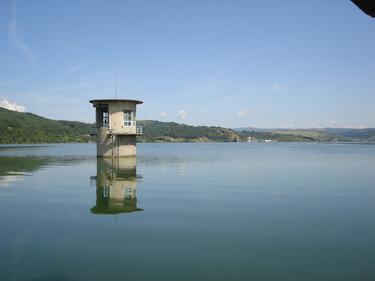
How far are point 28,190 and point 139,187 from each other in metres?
5.19

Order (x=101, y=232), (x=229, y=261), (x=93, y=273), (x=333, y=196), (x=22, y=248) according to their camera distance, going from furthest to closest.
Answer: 1. (x=333, y=196)
2. (x=101, y=232)
3. (x=22, y=248)
4. (x=229, y=261)
5. (x=93, y=273)

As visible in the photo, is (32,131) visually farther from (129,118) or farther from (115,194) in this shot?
(115,194)

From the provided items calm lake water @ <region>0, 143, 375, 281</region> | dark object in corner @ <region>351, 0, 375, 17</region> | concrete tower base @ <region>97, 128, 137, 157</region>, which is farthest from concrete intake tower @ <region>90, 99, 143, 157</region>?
dark object in corner @ <region>351, 0, 375, 17</region>

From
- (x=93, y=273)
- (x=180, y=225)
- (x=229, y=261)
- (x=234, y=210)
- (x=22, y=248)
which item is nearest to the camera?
(x=93, y=273)

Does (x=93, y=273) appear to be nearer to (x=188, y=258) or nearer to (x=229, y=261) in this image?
(x=188, y=258)

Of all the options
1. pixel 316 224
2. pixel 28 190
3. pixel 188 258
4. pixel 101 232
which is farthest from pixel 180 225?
pixel 28 190

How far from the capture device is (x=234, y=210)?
1348 cm

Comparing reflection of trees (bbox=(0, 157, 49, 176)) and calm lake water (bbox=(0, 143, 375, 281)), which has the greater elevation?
reflection of trees (bbox=(0, 157, 49, 176))

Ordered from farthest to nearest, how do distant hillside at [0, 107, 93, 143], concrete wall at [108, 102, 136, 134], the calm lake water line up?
1. distant hillside at [0, 107, 93, 143]
2. concrete wall at [108, 102, 136, 134]
3. the calm lake water

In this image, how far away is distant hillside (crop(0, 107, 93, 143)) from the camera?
142500 millimetres

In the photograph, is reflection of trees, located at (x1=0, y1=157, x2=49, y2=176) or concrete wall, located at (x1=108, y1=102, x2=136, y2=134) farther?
concrete wall, located at (x1=108, y1=102, x2=136, y2=134)

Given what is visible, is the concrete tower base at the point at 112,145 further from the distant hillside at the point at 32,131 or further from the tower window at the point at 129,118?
the distant hillside at the point at 32,131

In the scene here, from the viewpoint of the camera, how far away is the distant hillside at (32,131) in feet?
468

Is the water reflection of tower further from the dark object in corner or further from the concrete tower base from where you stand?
the concrete tower base
